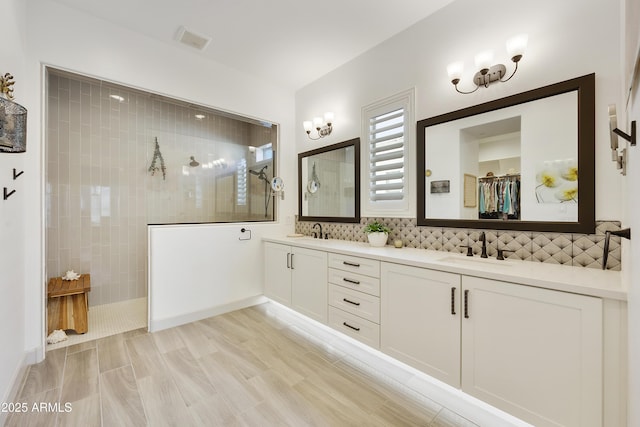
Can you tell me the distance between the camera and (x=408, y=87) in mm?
2533

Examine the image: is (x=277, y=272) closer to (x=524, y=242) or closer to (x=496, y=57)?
(x=524, y=242)

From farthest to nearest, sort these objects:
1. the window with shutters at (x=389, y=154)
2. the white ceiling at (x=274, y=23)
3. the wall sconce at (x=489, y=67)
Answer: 1. the window with shutters at (x=389, y=154)
2. the white ceiling at (x=274, y=23)
3. the wall sconce at (x=489, y=67)

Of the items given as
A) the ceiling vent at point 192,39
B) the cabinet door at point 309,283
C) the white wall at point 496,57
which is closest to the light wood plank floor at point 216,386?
the cabinet door at point 309,283

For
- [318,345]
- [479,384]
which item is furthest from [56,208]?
[479,384]

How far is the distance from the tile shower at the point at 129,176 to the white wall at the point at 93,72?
0.73 feet

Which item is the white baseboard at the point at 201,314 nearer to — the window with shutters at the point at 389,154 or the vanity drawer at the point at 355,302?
the vanity drawer at the point at 355,302

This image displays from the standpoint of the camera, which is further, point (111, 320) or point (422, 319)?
point (111, 320)

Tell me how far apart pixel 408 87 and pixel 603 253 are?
185 cm

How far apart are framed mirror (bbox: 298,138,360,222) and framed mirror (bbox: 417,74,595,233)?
2.64ft

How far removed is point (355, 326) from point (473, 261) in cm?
103

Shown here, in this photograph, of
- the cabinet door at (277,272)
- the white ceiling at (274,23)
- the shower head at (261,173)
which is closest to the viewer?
the white ceiling at (274,23)

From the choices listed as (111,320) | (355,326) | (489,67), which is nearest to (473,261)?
(355,326)

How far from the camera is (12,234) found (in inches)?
69.4

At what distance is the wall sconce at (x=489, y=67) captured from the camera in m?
1.80
